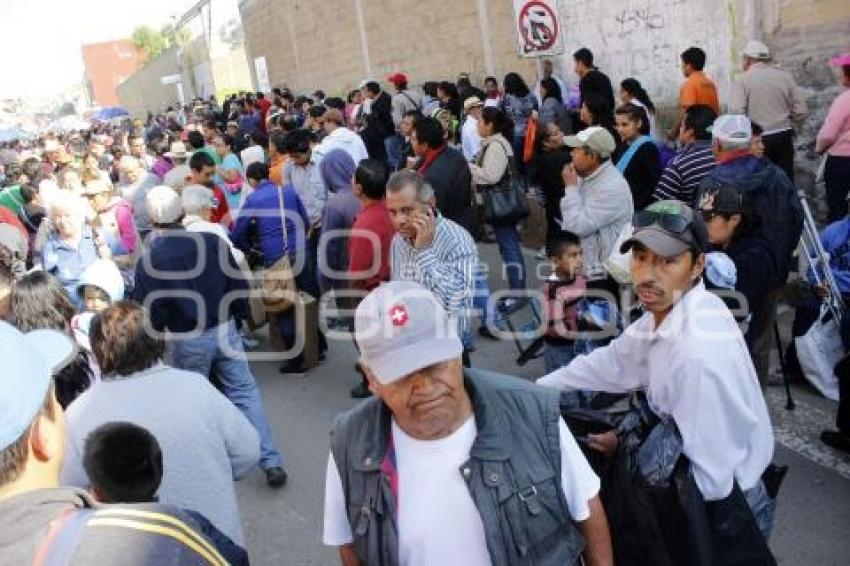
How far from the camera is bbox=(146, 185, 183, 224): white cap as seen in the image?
4482 millimetres

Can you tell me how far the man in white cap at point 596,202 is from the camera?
4672 mm

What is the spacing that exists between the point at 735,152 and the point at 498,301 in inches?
110

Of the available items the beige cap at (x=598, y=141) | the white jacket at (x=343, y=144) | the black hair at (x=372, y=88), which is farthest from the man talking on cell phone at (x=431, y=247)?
the black hair at (x=372, y=88)

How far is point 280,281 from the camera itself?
6141 millimetres

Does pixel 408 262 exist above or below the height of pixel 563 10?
below

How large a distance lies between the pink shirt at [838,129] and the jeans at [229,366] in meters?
5.31

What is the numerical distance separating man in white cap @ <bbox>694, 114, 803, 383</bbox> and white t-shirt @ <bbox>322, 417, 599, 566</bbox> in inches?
85.2

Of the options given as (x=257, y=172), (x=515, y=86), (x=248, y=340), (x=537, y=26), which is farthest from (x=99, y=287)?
(x=537, y=26)

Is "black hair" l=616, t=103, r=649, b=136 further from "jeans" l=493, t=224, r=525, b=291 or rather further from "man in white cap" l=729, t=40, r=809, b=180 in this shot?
"man in white cap" l=729, t=40, r=809, b=180

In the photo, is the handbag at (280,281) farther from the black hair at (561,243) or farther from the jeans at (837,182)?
the jeans at (837,182)

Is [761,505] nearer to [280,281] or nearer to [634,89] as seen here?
[280,281]

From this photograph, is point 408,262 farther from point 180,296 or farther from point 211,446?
point 211,446

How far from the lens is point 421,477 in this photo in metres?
1.92

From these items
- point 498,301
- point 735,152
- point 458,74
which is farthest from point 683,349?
point 458,74
